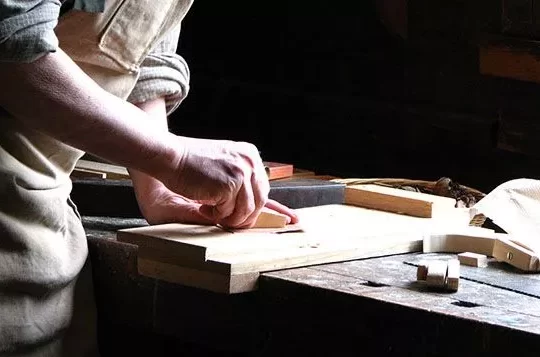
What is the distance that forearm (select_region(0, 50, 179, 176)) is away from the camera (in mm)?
1341

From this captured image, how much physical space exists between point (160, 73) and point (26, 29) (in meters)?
0.41

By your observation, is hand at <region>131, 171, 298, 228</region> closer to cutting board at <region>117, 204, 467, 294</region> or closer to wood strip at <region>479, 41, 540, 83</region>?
cutting board at <region>117, 204, 467, 294</region>

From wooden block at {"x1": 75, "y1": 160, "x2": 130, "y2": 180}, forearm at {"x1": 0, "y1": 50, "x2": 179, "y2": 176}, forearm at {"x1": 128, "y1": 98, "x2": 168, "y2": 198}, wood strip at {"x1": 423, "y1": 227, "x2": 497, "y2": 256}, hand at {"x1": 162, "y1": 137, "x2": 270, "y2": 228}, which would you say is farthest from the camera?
wooden block at {"x1": 75, "y1": 160, "x2": 130, "y2": 180}

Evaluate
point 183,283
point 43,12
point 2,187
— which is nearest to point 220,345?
point 183,283

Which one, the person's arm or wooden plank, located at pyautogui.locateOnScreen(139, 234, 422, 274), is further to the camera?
the person's arm

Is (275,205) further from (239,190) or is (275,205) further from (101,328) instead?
(101,328)

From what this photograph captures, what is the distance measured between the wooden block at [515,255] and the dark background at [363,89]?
0.90 metres

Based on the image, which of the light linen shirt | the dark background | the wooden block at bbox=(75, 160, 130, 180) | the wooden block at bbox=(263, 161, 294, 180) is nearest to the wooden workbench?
the light linen shirt

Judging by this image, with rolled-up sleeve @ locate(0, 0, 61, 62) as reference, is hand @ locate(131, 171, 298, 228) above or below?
below

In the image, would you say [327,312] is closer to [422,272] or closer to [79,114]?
[422,272]

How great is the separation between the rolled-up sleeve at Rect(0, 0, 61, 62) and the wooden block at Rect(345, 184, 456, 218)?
0.63 m

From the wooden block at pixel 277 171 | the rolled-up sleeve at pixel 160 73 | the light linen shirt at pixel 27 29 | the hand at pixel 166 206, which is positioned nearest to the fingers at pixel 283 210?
the hand at pixel 166 206

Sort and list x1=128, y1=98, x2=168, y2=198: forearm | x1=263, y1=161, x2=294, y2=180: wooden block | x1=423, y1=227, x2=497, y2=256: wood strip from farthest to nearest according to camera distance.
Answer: x1=263, y1=161, x2=294, y2=180: wooden block, x1=128, y1=98, x2=168, y2=198: forearm, x1=423, y1=227, x2=497, y2=256: wood strip

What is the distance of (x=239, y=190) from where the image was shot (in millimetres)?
1497
